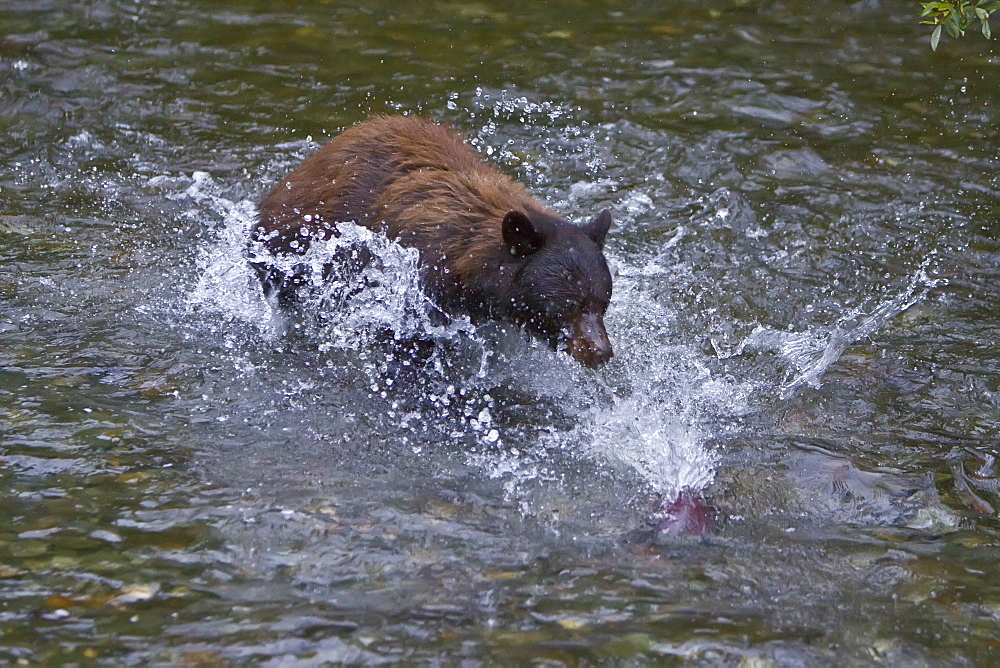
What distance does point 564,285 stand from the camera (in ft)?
22.6

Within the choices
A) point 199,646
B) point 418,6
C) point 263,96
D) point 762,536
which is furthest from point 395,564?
point 418,6

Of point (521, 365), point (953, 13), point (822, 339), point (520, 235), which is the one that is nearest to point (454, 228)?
point (520, 235)

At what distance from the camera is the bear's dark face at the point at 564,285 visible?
6871 millimetres

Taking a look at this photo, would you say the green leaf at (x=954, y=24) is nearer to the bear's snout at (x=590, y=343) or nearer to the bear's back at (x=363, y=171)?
the bear's snout at (x=590, y=343)

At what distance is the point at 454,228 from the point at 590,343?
1274 mm

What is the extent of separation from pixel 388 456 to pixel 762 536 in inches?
86.1

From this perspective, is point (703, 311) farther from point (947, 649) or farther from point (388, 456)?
point (947, 649)

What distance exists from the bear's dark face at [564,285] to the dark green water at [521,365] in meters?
0.51

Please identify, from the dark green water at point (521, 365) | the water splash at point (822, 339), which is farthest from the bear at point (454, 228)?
the water splash at point (822, 339)

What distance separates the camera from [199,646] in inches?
180

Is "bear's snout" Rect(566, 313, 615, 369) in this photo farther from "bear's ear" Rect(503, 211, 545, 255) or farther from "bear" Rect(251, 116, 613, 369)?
"bear's ear" Rect(503, 211, 545, 255)

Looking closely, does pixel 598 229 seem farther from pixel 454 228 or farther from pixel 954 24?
pixel 954 24

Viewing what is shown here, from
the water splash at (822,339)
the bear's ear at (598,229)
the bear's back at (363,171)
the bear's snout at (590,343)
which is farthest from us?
the bear's back at (363,171)

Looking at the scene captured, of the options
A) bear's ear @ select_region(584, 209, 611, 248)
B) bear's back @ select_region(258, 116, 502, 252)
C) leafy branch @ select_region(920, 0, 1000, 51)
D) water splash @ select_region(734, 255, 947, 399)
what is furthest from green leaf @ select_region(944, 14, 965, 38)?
bear's back @ select_region(258, 116, 502, 252)
